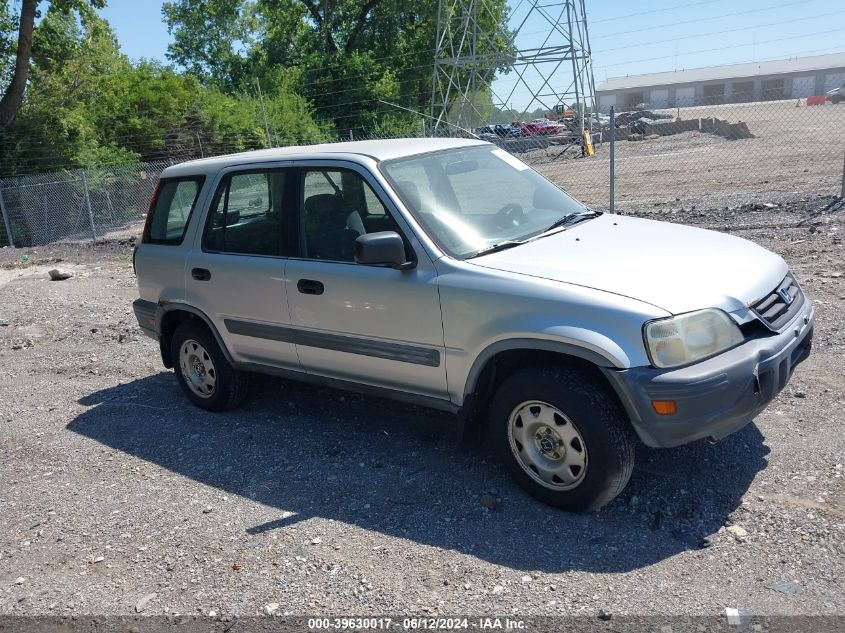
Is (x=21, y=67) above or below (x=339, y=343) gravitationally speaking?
above

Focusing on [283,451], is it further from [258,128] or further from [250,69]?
[250,69]

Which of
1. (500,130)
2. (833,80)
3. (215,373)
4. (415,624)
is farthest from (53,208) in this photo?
(833,80)

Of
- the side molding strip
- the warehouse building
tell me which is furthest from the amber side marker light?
the warehouse building

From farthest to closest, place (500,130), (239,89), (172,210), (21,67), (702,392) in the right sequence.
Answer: (239,89) < (500,130) < (21,67) < (172,210) < (702,392)

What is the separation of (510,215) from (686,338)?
1562 millimetres

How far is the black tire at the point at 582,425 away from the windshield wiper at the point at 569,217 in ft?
3.87

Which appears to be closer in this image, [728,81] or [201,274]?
[201,274]

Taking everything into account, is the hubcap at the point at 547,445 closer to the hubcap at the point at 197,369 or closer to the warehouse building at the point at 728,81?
the hubcap at the point at 197,369

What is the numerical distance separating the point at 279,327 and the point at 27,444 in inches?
90.1

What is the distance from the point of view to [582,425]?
3.84m

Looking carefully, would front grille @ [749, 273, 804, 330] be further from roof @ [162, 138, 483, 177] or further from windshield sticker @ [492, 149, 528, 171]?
roof @ [162, 138, 483, 177]

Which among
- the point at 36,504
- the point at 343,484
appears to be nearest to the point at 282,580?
the point at 343,484

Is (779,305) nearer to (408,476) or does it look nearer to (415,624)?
(408,476)

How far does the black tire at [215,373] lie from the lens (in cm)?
582
